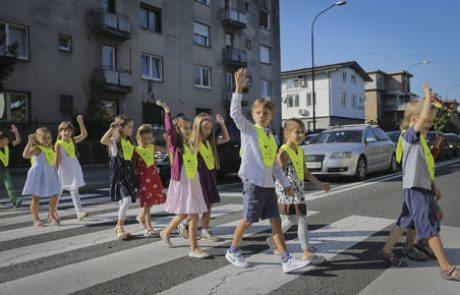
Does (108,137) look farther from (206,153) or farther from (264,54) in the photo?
(264,54)

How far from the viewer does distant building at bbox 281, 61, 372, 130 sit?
50.3 metres

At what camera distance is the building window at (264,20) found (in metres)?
36.6

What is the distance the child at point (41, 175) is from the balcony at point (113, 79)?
16.3m

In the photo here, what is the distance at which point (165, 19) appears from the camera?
2719cm

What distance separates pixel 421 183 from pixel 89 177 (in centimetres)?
1313

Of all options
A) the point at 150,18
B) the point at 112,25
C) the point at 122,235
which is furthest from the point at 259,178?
the point at 150,18

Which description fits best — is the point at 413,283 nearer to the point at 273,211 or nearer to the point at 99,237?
the point at 273,211

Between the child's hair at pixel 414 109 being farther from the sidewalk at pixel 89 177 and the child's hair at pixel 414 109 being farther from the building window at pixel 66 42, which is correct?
the building window at pixel 66 42

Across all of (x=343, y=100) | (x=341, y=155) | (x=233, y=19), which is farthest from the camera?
(x=343, y=100)

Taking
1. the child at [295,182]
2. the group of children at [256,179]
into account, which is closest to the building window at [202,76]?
the group of children at [256,179]

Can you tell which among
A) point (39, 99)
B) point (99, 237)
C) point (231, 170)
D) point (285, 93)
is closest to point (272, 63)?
point (285, 93)

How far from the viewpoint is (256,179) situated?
4.20 m

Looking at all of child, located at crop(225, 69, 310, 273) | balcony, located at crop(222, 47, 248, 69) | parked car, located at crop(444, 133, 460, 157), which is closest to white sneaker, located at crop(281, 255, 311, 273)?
child, located at crop(225, 69, 310, 273)

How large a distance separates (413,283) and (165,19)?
25.8 m
